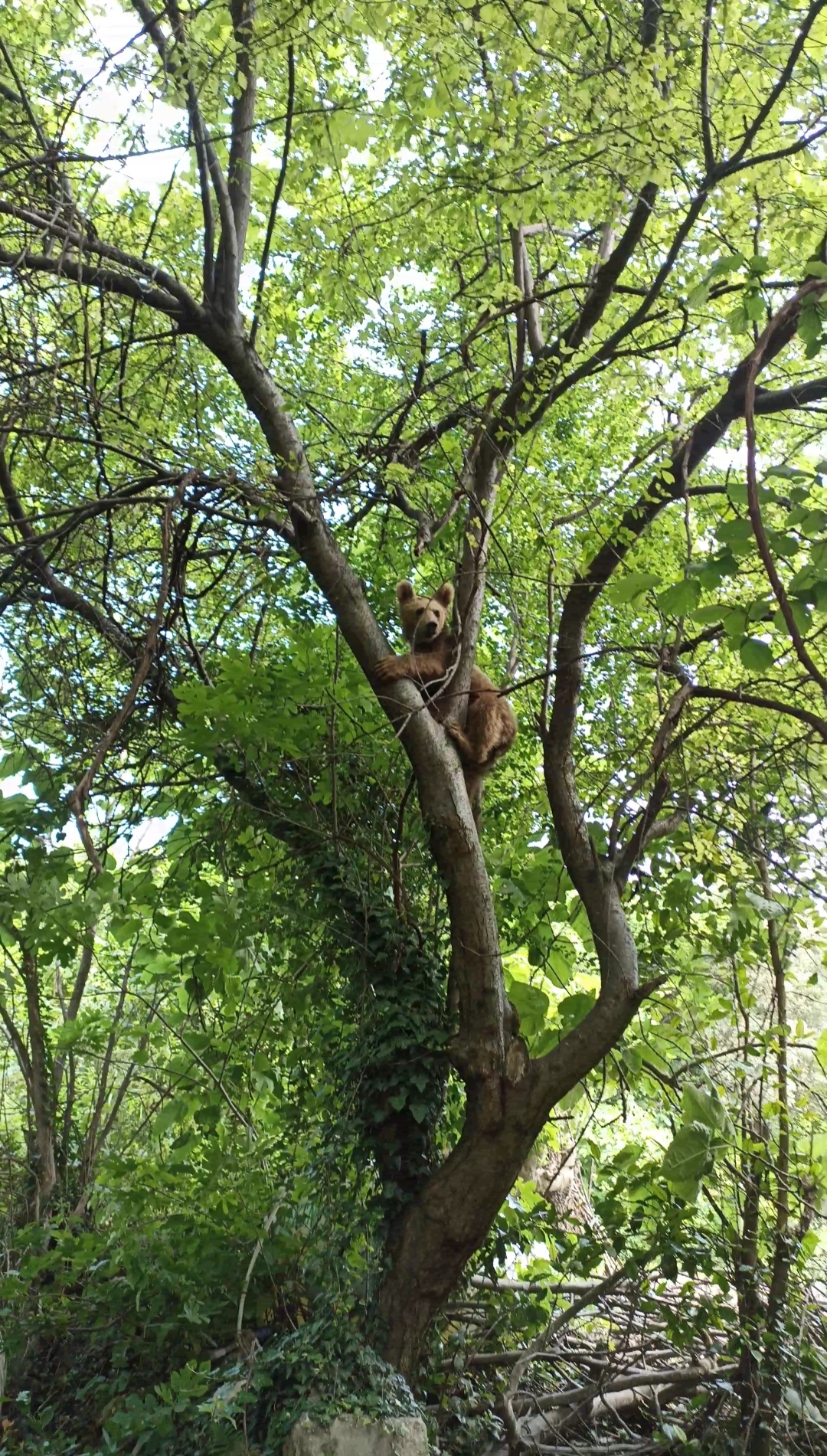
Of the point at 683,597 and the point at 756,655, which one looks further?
the point at 683,597

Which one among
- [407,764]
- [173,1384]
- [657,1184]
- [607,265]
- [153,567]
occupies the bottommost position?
[173,1384]

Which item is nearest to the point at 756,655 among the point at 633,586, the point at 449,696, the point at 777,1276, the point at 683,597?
the point at 683,597

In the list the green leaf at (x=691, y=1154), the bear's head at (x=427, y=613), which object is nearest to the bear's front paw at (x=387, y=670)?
the bear's head at (x=427, y=613)

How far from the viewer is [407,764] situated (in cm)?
465

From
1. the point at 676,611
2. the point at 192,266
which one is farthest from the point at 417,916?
the point at 192,266

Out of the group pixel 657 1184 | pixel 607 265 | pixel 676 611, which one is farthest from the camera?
pixel 657 1184

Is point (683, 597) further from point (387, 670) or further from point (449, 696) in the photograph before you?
point (449, 696)

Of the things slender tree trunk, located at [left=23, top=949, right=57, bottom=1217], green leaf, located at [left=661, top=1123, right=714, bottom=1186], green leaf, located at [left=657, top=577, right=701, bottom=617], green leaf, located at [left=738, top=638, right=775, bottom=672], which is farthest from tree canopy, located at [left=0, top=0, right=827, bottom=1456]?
green leaf, located at [left=738, top=638, right=775, bottom=672]

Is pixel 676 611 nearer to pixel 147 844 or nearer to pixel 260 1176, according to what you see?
pixel 260 1176

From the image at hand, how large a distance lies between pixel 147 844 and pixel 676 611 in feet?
12.0

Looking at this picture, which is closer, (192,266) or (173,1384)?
(173,1384)

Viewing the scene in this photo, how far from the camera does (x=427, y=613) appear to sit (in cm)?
478

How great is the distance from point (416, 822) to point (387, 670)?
0.88 metres

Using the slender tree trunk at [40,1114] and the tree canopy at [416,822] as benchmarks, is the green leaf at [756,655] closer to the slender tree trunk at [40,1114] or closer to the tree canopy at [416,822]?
the tree canopy at [416,822]
